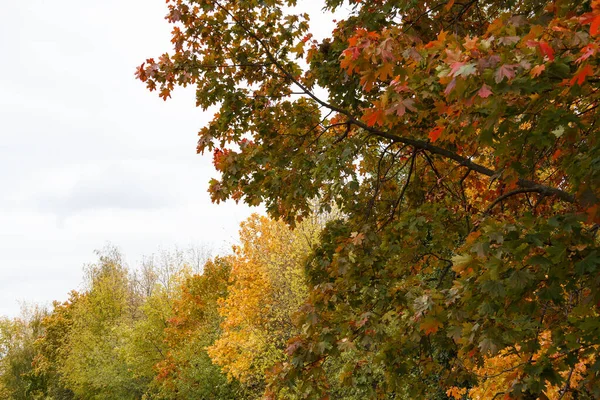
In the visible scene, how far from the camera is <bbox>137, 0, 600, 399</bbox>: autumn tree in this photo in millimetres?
3555

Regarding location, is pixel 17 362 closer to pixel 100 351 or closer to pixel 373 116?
pixel 100 351

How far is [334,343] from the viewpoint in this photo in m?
5.39

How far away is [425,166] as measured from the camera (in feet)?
25.9

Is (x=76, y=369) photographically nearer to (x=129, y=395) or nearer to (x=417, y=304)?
(x=129, y=395)

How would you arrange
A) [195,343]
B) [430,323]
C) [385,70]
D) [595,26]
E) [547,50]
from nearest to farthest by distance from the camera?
[595,26] < [547,50] < [385,70] < [430,323] < [195,343]

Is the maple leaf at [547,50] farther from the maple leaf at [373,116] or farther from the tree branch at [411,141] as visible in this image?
the tree branch at [411,141]

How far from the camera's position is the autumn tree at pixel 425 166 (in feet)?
11.7

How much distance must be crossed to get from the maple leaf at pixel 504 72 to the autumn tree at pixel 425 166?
0.04 feet

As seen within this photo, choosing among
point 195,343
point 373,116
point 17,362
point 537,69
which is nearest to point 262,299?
point 195,343

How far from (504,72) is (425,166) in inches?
198

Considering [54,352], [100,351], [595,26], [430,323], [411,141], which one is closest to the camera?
[595,26]

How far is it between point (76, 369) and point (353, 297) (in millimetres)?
31534

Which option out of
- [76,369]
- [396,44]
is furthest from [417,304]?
[76,369]

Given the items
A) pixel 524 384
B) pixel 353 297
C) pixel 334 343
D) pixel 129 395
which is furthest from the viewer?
pixel 129 395
